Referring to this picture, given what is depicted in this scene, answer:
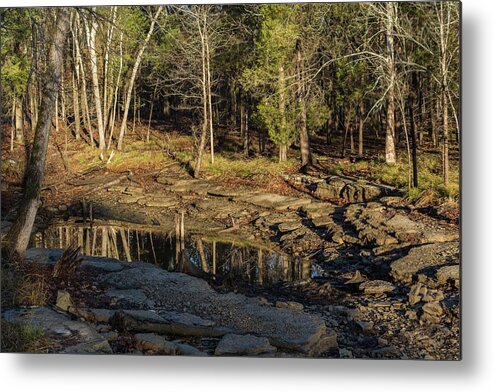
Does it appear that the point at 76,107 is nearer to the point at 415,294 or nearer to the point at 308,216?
the point at 308,216

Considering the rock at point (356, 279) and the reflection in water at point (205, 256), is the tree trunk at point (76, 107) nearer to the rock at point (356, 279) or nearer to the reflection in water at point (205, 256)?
the reflection in water at point (205, 256)

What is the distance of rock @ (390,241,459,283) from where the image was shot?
192 inches

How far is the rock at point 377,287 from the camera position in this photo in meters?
5.00

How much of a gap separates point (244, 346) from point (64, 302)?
148cm

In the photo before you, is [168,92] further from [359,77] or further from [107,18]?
[359,77]

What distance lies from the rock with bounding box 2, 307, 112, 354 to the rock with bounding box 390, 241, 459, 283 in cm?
235

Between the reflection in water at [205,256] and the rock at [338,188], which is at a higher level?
the rock at [338,188]

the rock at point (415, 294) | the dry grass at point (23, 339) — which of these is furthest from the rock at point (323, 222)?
the dry grass at point (23, 339)

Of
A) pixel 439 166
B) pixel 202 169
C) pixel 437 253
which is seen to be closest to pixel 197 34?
pixel 202 169

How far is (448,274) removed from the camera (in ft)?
15.9

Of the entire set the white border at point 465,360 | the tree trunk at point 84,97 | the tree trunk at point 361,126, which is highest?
the tree trunk at point 84,97

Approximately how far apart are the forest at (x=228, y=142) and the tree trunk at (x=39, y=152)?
0.04ft

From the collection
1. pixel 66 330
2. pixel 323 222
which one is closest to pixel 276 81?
pixel 323 222

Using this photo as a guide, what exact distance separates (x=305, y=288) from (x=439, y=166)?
1.42 metres
